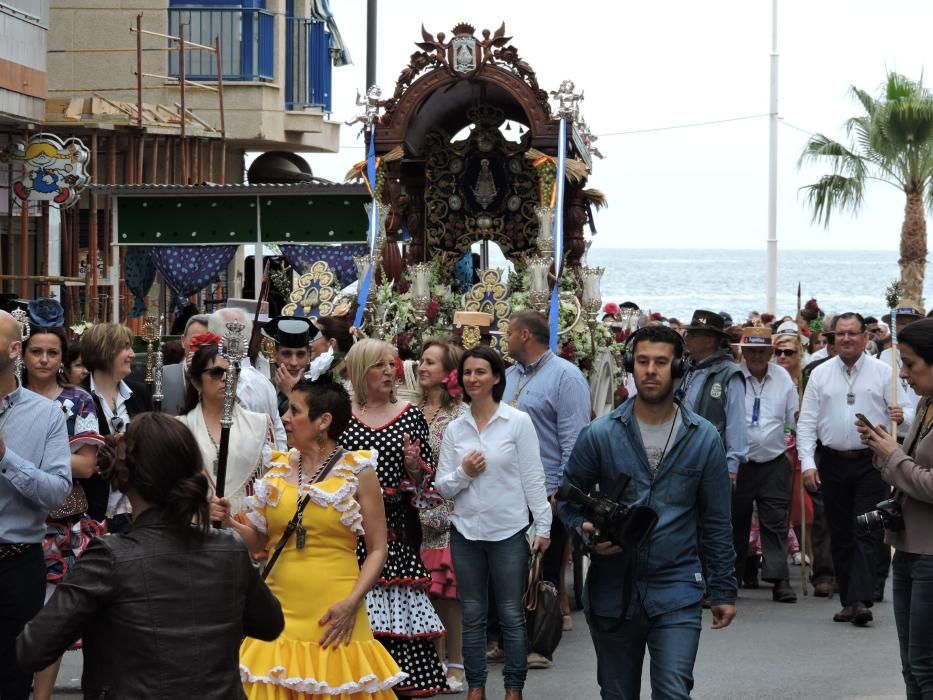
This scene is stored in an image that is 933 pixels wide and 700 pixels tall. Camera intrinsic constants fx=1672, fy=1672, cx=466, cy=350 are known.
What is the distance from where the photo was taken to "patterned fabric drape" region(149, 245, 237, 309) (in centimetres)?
2198

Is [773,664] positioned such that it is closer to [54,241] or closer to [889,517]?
[889,517]

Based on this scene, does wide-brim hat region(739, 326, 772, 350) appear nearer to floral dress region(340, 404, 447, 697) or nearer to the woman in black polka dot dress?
the woman in black polka dot dress

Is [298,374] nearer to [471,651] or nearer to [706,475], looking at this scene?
[471,651]

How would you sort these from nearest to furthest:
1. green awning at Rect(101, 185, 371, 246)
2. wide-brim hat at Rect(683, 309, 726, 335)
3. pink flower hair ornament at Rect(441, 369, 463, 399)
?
pink flower hair ornament at Rect(441, 369, 463, 399), wide-brim hat at Rect(683, 309, 726, 335), green awning at Rect(101, 185, 371, 246)

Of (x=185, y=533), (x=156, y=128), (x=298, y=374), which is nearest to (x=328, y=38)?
(x=156, y=128)

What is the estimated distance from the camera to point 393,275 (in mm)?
15156

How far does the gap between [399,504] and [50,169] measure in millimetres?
12160

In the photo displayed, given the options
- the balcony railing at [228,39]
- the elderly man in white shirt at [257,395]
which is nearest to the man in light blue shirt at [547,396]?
the elderly man in white shirt at [257,395]

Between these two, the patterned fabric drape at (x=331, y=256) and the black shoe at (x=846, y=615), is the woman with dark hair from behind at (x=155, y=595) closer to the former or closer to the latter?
the black shoe at (x=846, y=615)

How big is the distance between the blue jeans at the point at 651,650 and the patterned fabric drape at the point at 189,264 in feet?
51.5

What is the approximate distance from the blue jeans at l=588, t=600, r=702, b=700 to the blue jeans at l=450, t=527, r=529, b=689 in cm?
193

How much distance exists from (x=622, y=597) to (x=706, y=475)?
607 mm

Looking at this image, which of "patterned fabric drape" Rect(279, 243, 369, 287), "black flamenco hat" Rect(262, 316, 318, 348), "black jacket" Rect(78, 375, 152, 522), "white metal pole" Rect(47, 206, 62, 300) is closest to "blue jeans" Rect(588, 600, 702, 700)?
"black jacket" Rect(78, 375, 152, 522)

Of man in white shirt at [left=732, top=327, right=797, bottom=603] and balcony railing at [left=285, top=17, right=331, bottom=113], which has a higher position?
balcony railing at [left=285, top=17, right=331, bottom=113]
